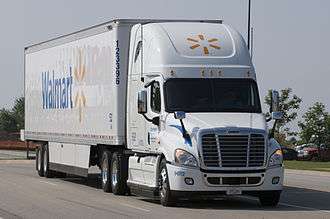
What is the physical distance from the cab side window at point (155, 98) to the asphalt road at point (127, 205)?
2.19 m

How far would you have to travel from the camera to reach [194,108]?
19375 millimetres

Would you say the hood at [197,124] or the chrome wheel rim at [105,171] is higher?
the hood at [197,124]

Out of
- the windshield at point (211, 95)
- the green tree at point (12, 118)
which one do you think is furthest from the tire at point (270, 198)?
the green tree at point (12, 118)

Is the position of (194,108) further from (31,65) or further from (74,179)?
(31,65)

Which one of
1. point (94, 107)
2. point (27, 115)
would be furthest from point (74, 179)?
point (94, 107)

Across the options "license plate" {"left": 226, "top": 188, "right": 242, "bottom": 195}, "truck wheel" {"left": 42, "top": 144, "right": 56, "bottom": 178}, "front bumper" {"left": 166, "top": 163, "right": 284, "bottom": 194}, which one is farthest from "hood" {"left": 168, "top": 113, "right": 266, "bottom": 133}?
"truck wheel" {"left": 42, "top": 144, "right": 56, "bottom": 178}

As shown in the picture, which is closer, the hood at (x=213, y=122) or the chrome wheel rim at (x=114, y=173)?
the hood at (x=213, y=122)

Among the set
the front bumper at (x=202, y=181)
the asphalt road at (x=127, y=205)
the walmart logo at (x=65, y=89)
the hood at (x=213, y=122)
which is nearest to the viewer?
the asphalt road at (x=127, y=205)

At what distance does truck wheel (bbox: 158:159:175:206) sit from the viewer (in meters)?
18.6

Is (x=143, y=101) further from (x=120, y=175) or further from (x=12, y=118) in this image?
(x=12, y=118)

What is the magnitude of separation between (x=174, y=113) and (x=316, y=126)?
55734 mm

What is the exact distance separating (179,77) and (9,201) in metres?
5.06

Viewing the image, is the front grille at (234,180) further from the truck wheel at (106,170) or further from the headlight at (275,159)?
the truck wheel at (106,170)

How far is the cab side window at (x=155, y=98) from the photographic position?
1983 cm
